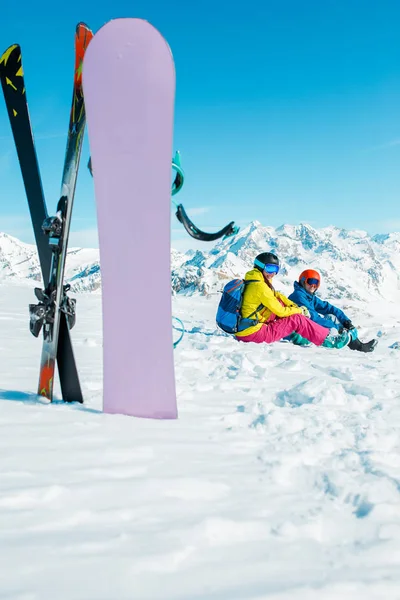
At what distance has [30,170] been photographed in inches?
125

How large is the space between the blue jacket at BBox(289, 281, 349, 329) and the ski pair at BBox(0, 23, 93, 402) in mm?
4702

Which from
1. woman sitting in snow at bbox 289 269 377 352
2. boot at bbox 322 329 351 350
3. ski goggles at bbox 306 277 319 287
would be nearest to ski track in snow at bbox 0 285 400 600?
boot at bbox 322 329 351 350

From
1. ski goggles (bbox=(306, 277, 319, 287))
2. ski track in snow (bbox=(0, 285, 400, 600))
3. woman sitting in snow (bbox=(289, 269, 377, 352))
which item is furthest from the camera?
ski goggles (bbox=(306, 277, 319, 287))

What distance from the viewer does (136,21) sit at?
2.74m

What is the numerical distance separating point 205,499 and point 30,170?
2.45 m

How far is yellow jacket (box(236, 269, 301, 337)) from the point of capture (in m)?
6.09

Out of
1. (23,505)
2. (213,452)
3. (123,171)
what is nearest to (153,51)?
(123,171)

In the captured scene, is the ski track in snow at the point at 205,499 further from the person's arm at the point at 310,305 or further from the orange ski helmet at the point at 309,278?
the orange ski helmet at the point at 309,278

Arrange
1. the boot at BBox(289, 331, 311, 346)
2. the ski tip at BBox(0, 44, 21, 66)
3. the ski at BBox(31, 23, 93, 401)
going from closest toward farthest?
the ski at BBox(31, 23, 93, 401)
the ski tip at BBox(0, 44, 21, 66)
the boot at BBox(289, 331, 311, 346)

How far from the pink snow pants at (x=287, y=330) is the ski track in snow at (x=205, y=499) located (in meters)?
2.99

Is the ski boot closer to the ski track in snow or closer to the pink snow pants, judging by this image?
the pink snow pants

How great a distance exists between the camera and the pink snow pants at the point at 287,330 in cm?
638

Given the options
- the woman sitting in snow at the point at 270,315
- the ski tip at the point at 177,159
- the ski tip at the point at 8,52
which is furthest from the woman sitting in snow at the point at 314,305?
the ski tip at the point at 8,52

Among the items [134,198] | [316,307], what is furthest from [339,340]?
[134,198]
